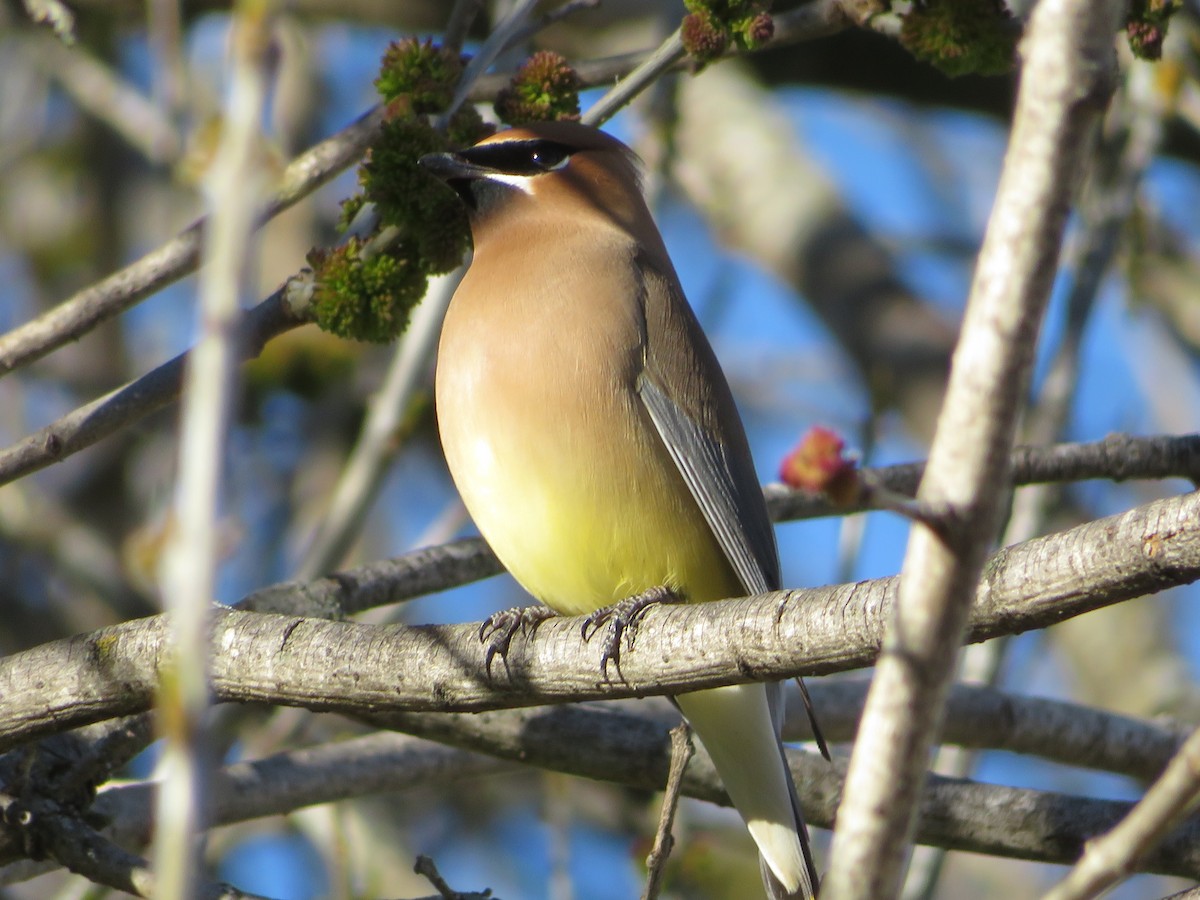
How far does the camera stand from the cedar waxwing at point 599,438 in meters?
3.77

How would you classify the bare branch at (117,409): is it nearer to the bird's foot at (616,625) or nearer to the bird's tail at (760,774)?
the bird's foot at (616,625)

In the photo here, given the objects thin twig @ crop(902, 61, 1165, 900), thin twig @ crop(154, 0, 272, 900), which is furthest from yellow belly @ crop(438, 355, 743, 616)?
thin twig @ crop(154, 0, 272, 900)

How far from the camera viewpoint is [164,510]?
629cm

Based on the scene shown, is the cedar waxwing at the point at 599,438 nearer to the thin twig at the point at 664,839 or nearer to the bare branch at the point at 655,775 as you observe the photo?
the bare branch at the point at 655,775

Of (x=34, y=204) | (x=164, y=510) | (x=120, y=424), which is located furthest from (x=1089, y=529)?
(x=34, y=204)

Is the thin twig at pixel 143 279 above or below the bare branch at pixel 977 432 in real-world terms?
above

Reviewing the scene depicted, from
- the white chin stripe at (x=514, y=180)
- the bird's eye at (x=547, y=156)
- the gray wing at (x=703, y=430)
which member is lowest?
the gray wing at (x=703, y=430)

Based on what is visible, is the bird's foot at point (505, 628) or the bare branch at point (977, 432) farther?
the bird's foot at point (505, 628)

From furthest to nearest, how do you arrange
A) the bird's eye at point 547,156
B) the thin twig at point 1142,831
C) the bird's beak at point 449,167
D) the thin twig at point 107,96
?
the thin twig at point 107,96 → the bird's eye at point 547,156 → the bird's beak at point 449,167 → the thin twig at point 1142,831

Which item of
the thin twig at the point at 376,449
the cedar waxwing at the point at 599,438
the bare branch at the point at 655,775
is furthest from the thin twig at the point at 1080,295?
the thin twig at the point at 376,449

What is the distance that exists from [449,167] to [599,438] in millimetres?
757

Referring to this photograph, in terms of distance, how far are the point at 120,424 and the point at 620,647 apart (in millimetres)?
1272

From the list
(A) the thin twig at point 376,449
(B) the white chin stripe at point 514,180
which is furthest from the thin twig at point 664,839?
(A) the thin twig at point 376,449

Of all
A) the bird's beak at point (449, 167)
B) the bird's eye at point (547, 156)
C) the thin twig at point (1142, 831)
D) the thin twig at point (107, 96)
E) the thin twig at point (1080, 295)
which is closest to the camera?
the thin twig at point (1142, 831)
